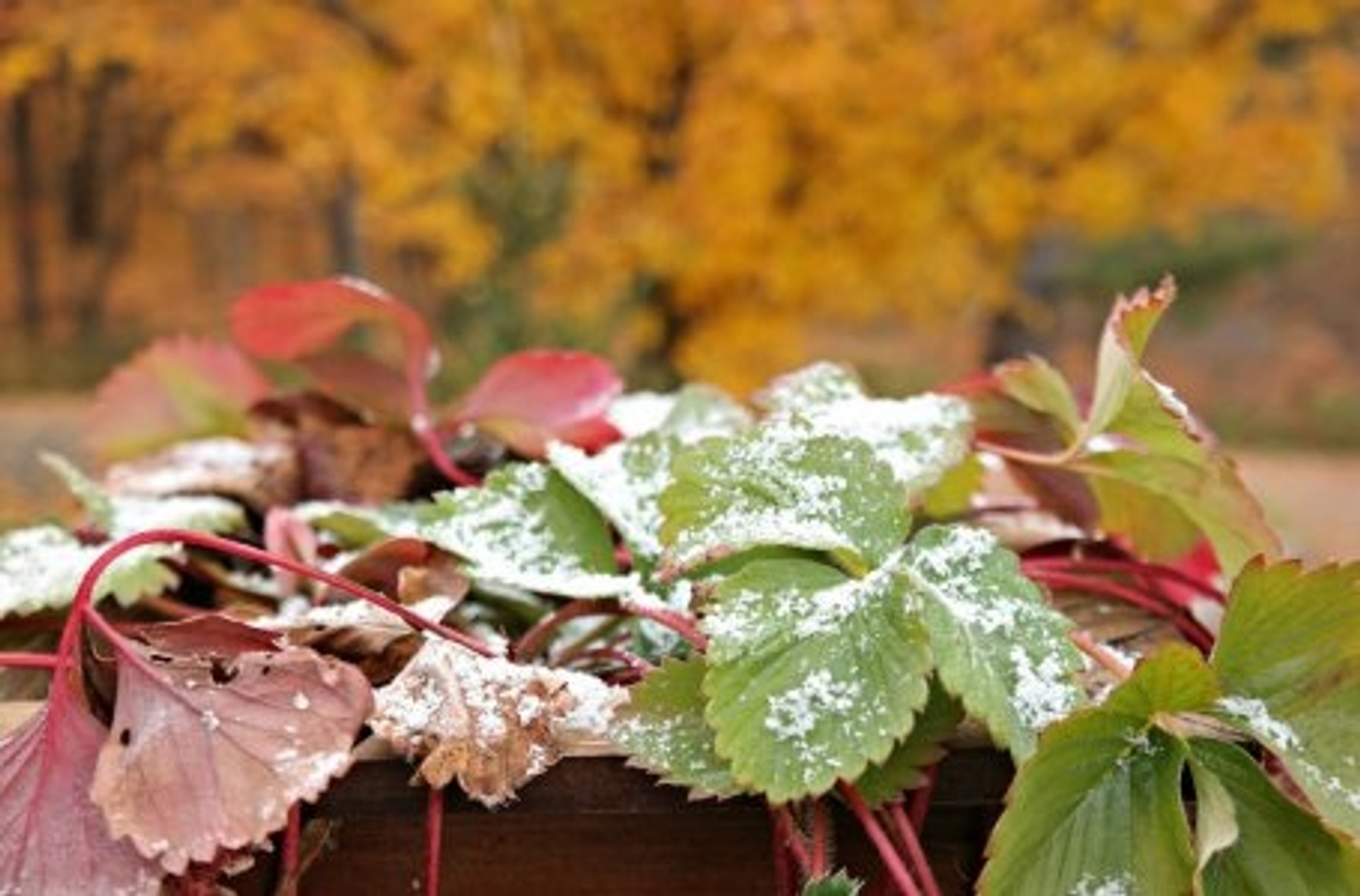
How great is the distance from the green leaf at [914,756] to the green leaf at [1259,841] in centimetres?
6

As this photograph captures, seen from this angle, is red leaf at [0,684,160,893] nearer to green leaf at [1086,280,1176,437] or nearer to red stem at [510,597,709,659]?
red stem at [510,597,709,659]

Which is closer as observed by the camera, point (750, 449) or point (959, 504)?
point (750, 449)

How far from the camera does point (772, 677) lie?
0.39 m

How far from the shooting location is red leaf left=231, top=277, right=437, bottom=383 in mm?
617

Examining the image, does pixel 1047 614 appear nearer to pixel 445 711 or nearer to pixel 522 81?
pixel 445 711

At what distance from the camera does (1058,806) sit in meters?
0.39

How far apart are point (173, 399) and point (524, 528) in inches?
12.3

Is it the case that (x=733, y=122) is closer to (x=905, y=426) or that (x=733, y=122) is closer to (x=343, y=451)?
(x=343, y=451)

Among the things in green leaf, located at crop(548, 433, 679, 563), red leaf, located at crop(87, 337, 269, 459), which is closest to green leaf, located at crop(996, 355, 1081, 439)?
green leaf, located at crop(548, 433, 679, 563)

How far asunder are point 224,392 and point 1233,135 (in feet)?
21.4

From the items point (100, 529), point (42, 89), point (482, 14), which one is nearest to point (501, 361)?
point (100, 529)

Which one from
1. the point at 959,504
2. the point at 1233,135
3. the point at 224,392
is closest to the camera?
the point at 959,504

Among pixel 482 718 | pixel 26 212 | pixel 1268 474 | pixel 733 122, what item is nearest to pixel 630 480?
pixel 482 718

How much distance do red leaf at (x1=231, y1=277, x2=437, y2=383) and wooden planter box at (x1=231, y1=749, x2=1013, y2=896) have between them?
0.76 ft
